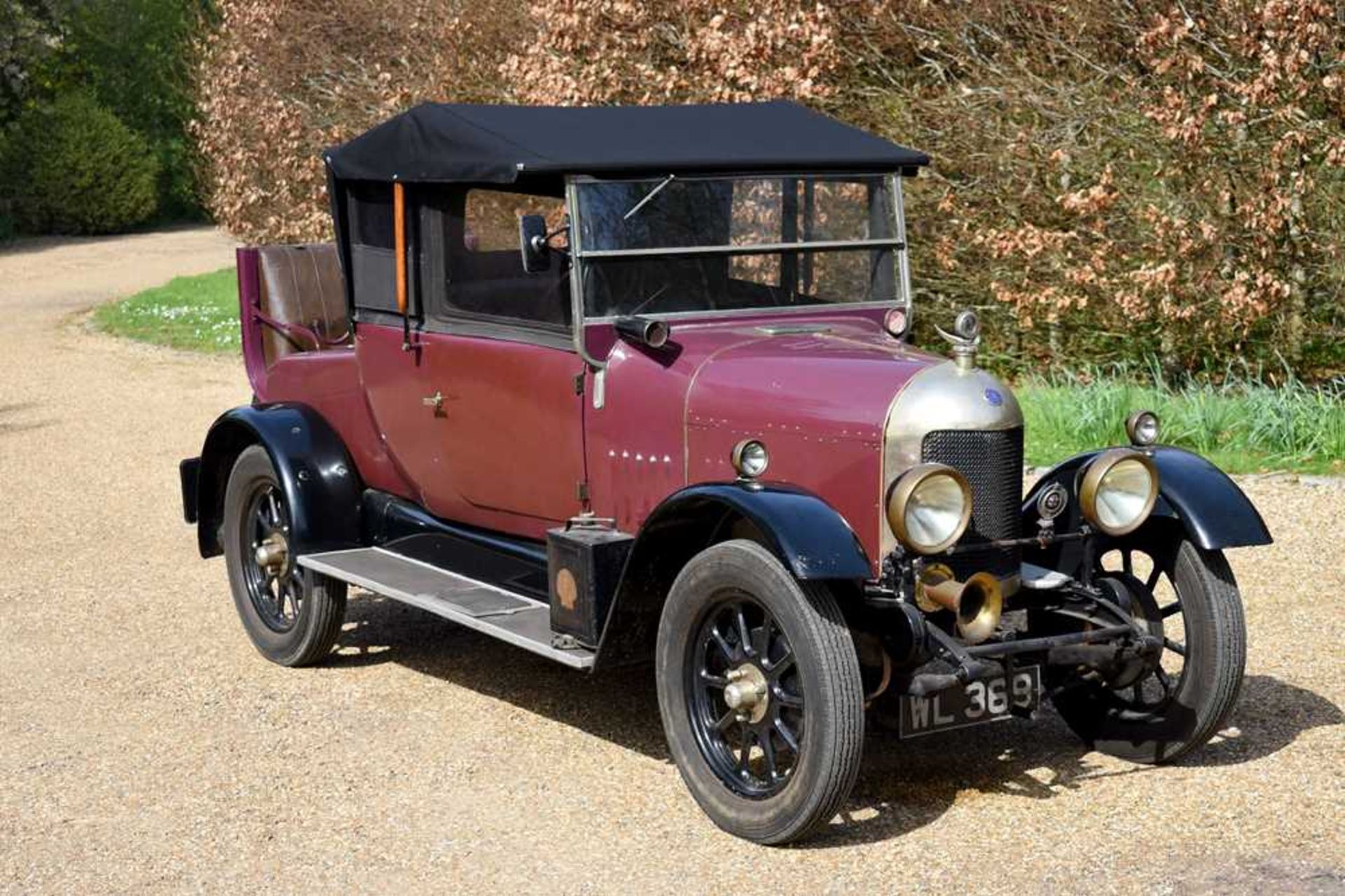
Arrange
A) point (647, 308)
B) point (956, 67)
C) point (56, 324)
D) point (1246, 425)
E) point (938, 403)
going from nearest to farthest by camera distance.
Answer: point (938, 403)
point (647, 308)
point (1246, 425)
point (956, 67)
point (56, 324)

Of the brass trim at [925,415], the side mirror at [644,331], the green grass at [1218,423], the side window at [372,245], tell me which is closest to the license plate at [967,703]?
the brass trim at [925,415]

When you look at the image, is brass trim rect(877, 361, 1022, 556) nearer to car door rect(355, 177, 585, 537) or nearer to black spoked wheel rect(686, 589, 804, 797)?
black spoked wheel rect(686, 589, 804, 797)

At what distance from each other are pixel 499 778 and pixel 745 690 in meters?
0.99

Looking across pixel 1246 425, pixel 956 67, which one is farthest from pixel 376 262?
pixel 956 67

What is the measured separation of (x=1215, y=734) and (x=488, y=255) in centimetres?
275

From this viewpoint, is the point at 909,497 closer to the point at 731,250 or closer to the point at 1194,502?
the point at 1194,502

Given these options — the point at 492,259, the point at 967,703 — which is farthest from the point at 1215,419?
the point at 967,703

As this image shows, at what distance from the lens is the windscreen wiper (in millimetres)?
5445

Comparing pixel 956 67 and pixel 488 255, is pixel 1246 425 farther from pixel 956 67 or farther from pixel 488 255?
pixel 488 255

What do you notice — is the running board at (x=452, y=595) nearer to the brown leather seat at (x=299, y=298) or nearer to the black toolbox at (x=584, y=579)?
the black toolbox at (x=584, y=579)

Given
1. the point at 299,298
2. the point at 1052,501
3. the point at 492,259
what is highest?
the point at 492,259

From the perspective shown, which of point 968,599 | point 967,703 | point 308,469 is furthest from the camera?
point 308,469

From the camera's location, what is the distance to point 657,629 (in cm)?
516

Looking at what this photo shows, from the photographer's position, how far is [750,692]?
15.4 ft
